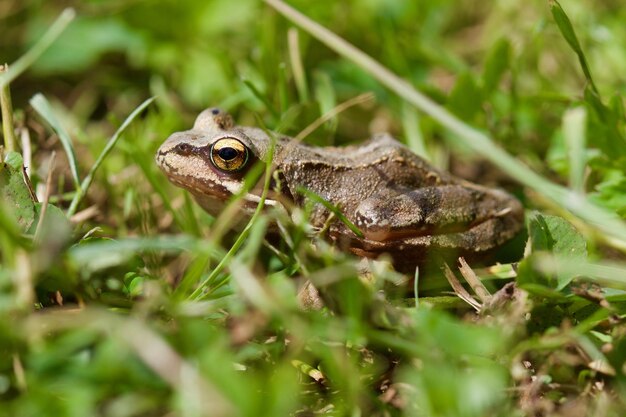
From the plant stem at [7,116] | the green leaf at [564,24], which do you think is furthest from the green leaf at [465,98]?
the plant stem at [7,116]

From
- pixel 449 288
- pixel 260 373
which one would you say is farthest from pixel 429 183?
pixel 260 373

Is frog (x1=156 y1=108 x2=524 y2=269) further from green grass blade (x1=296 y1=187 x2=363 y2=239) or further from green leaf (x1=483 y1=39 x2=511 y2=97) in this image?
green leaf (x1=483 y1=39 x2=511 y2=97)

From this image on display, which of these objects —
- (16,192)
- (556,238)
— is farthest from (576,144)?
→ (16,192)

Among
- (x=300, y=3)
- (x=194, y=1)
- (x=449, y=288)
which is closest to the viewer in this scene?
(x=449, y=288)

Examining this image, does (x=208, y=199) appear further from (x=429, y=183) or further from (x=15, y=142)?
(x=429, y=183)

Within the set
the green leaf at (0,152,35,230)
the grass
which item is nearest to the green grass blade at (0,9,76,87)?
the grass

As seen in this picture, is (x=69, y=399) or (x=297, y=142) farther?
(x=297, y=142)
